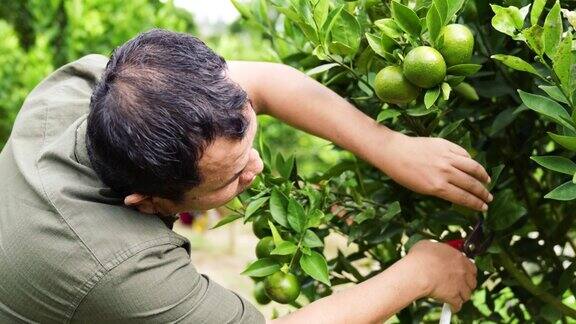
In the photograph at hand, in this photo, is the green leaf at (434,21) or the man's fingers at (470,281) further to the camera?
the man's fingers at (470,281)

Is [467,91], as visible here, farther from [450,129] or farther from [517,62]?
[517,62]

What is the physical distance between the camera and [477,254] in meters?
1.61

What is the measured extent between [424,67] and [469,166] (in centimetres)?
26

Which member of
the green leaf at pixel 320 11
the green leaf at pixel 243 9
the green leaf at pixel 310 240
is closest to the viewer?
the green leaf at pixel 320 11

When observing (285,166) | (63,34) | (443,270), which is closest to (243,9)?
(285,166)

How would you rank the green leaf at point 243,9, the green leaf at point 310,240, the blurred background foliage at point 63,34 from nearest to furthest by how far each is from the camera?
1. the green leaf at point 310,240
2. the green leaf at point 243,9
3. the blurred background foliage at point 63,34

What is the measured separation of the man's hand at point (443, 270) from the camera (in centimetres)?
150

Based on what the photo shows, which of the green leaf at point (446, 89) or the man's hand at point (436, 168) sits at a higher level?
the green leaf at point (446, 89)

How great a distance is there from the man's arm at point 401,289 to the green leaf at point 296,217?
0.14 metres

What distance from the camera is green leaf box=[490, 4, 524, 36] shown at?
1.25 meters

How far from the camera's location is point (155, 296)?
131 cm

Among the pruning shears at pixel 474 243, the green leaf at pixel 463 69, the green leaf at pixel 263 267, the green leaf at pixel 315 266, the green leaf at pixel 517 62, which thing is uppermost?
the green leaf at pixel 517 62

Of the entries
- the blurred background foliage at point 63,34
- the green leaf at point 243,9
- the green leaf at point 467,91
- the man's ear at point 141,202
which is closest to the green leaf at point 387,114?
the green leaf at point 467,91

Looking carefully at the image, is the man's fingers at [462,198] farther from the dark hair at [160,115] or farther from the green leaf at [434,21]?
the dark hair at [160,115]
